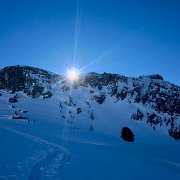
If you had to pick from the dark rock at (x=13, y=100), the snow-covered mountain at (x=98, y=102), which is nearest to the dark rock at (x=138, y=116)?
the snow-covered mountain at (x=98, y=102)

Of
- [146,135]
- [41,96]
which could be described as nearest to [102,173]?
[146,135]

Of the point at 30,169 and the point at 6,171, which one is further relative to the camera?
the point at 30,169

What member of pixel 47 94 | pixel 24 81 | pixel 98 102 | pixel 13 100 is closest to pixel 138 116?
pixel 98 102

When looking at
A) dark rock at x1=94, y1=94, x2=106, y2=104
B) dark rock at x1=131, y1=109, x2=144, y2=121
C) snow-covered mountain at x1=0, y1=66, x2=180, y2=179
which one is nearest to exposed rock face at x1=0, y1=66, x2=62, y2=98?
snow-covered mountain at x1=0, y1=66, x2=180, y2=179

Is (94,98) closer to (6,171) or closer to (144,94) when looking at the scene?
(144,94)

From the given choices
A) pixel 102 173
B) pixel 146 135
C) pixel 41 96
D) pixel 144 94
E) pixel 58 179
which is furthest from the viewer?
pixel 144 94

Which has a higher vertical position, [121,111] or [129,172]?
[121,111]

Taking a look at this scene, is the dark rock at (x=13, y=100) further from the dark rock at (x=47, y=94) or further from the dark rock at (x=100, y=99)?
the dark rock at (x=100, y=99)

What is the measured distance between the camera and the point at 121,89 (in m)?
109

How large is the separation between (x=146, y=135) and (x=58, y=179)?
7464 cm

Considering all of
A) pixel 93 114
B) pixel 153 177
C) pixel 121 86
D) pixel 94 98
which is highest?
pixel 121 86

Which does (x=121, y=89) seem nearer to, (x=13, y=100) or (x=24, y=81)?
(x=24, y=81)

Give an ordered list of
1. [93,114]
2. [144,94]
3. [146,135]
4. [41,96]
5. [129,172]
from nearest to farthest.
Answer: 1. [129,172]
2. [146,135]
3. [93,114]
4. [41,96]
5. [144,94]

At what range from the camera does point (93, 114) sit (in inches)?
3649
